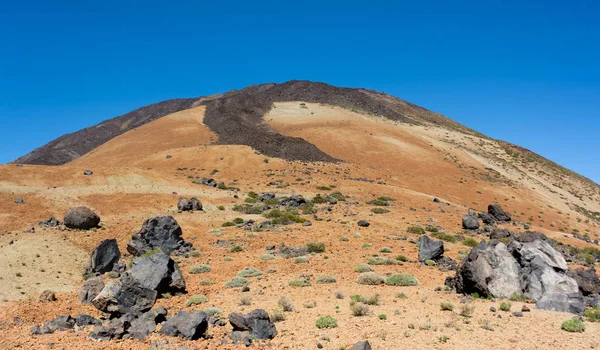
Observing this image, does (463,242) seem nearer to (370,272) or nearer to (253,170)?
(370,272)

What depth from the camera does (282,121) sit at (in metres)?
107

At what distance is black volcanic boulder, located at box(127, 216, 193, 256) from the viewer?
81.2 feet

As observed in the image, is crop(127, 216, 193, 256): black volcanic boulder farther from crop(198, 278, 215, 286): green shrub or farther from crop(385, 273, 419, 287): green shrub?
crop(385, 273, 419, 287): green shrub

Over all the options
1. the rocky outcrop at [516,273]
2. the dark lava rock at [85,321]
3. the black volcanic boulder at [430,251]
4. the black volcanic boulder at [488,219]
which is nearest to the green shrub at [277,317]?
the dark lava rock at [85,321]

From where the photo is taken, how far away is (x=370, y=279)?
18406mm

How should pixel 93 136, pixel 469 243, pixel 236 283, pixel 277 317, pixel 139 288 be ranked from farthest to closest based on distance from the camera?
1. pixel 93 136
2. pixel 469 243
3. pixel 236 283
4. pixel 139 288
5. pixel 277 317

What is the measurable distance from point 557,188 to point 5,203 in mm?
101790

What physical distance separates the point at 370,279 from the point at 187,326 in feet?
31.5

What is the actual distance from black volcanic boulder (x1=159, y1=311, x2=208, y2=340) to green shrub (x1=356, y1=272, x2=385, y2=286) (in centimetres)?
854

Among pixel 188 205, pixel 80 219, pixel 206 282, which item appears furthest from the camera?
pixel 188 205

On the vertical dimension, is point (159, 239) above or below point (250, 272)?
above

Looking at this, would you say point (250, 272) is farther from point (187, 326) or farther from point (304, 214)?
point (304, 214)

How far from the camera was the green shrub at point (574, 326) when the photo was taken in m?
11.6

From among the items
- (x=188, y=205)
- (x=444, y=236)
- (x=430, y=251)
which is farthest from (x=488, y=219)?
(x=188, y=205)
